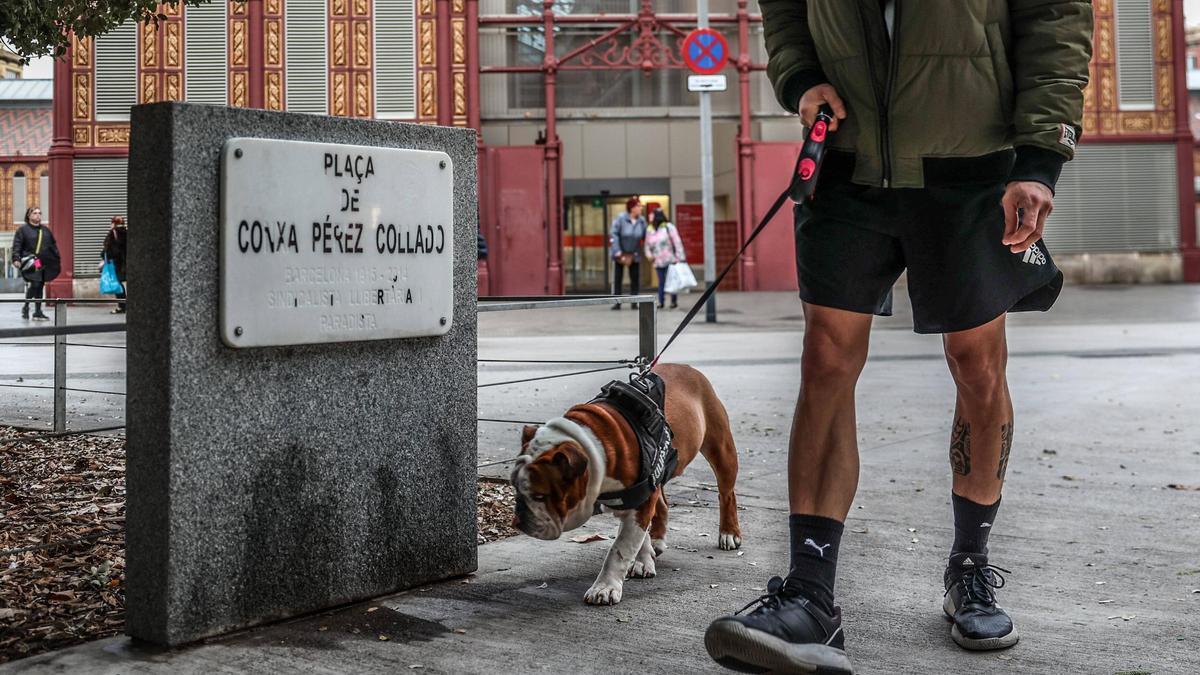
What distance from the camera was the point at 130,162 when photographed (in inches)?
108

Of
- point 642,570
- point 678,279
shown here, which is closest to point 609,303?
point 642,570

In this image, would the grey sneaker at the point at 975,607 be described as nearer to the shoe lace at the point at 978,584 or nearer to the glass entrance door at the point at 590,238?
the shoe lace at the point at 978,584

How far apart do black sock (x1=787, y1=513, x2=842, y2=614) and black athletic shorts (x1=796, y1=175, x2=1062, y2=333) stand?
1.70 feet

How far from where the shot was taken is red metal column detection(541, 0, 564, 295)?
27.3 m

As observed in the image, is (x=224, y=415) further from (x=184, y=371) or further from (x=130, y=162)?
(x=130, y=162)

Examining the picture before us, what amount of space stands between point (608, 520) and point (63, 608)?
6.47 feet

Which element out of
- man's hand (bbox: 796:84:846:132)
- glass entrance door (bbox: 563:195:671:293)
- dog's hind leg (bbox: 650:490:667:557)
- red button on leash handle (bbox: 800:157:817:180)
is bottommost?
dog's hind leg (bbox: 650:490:667:557)

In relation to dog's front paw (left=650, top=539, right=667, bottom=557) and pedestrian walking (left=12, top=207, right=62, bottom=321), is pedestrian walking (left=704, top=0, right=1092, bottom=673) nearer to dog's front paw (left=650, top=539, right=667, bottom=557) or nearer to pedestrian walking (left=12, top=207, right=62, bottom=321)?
dog's front paw (left=650, top=539, right=667, bottom=557)

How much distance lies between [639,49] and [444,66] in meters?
4.42

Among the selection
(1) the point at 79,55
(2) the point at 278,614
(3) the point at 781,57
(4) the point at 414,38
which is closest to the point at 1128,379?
(3) the point at 781,57

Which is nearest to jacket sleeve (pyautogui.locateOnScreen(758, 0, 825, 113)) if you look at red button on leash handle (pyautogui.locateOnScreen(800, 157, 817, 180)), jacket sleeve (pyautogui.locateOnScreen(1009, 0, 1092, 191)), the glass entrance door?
red button on leash handle (pyautogui.locateOnScreen(800, 157, 817, 180))

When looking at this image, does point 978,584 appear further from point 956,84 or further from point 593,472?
point 956,84

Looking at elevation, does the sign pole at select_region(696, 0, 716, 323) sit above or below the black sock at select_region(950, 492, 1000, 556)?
above

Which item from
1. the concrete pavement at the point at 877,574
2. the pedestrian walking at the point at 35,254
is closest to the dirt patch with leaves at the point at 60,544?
the concrete pavement at the point at 877,574
